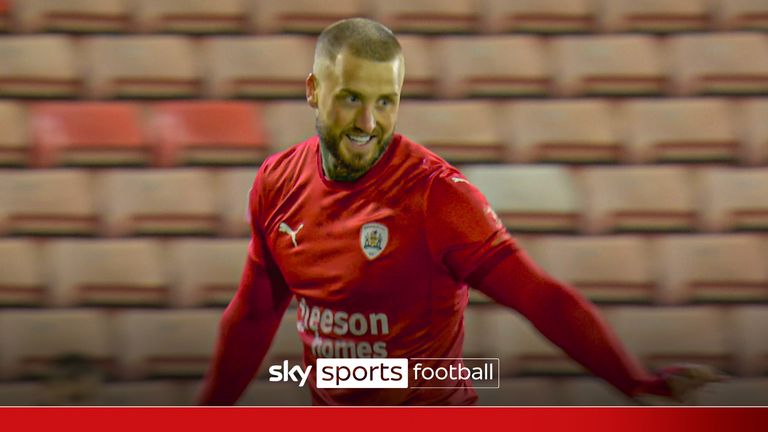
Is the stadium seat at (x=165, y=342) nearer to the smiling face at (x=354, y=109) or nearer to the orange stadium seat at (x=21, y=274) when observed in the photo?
the orange stadium seat at (x=21, y=274)

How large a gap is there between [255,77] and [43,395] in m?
0.43

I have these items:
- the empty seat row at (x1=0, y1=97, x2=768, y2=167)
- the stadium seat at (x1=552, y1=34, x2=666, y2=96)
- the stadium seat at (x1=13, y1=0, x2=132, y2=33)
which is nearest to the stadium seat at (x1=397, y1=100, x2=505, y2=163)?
the empty seat row at (x1=0, y1=97, x2=768, y2=167)

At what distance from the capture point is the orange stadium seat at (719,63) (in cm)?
107

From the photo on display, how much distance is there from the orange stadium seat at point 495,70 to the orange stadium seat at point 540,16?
0.05 ft

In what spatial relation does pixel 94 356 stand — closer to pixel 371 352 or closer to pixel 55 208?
pixel 55 208

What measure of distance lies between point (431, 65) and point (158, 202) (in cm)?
36

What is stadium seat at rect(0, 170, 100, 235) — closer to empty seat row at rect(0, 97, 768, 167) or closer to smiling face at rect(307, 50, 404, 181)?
empty seat row at rect(0, 97, 768, 167)

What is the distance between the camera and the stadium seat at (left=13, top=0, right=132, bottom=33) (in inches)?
41.4

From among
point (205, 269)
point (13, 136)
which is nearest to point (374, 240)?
point (205, 269)

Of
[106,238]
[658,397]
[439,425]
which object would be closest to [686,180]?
[658,397]

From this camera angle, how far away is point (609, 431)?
0.83 metres

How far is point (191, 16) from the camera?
109 cm

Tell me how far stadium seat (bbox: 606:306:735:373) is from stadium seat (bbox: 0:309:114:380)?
0.52 meters

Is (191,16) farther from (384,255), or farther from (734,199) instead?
(734,199)
